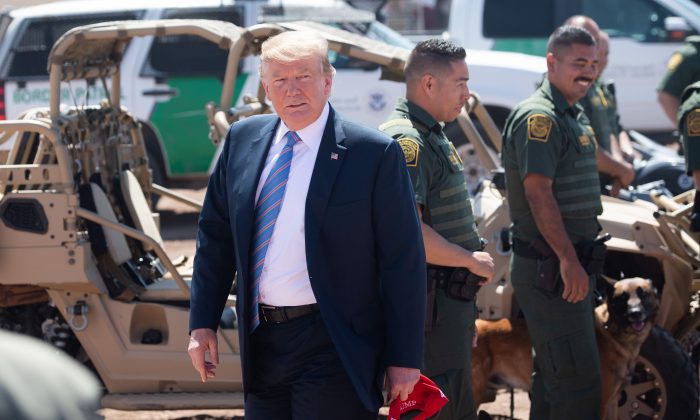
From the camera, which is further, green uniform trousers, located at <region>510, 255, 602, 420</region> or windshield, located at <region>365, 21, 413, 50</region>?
windshield, located at <region>365, 21, 413, 50</region>

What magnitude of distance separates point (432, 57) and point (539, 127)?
718mm

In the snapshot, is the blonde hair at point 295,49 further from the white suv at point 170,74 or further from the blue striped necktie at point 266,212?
the white suv at point 170,74

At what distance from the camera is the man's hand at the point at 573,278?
170 inches

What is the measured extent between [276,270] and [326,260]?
148 millimetres

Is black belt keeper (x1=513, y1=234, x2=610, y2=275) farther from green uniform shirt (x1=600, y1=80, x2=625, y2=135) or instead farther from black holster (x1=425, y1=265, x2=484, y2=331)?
green uniform shirt (x1=600, y1=80, x2=625, y2=135)

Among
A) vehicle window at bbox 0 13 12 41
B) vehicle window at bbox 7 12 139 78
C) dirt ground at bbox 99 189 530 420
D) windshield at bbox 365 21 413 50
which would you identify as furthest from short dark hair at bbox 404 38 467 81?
vehicle window at bbox 0 13 12 41

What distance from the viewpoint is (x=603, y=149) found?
19.8 feet

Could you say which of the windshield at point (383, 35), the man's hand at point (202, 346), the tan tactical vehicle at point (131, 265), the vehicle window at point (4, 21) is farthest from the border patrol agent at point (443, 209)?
the vehicle window at point (4, 21)

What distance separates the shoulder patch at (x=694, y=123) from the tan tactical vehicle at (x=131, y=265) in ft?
1.15

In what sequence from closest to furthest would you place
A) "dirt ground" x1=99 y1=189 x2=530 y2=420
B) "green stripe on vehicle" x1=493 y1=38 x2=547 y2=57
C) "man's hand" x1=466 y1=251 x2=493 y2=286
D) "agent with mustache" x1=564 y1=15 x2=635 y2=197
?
"man's hand" x1=466 y1=251 x2=493 y2=286
"dirt ground" x1=99 y1=189 x2=530 y2=420
"agent with mustache" x1=564 y1=15 x2=635 y2=197
"green stripe on vehicle" x1=493 y1=38 x2=547 y2=57

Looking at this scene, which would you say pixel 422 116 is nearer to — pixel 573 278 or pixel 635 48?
pixel 573 278

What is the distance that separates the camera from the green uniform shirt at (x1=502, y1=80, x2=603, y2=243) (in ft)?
14.3

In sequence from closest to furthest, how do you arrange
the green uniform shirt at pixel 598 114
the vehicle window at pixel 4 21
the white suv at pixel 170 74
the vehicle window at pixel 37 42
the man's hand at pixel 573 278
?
the man's hand at pixel 573 278 < the green uniform shirt at pixel 598 114 < the white suv at pixel 170 74 < the vehicle window at pixel 4 21 < the vehicle window at pixel 37 42

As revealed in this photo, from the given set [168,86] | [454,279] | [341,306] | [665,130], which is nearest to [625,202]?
[454,279]
